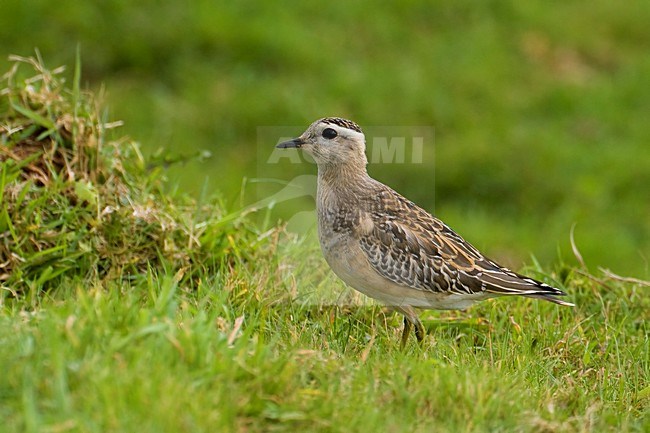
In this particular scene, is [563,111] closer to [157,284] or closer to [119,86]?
[119,86]

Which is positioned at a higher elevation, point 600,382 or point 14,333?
point 14,333

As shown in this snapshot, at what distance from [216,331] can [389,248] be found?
2002 millimetres

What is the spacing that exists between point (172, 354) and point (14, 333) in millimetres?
926

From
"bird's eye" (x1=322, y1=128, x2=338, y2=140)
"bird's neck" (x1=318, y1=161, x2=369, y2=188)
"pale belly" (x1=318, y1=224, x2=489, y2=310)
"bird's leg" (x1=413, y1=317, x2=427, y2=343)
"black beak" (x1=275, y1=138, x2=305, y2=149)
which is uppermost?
"bird's eye" (x1=322, y1=128, x2=338, y2=140)

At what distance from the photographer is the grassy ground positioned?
16.7ft

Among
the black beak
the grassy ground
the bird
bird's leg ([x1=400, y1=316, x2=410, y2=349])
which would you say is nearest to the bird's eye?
the bird

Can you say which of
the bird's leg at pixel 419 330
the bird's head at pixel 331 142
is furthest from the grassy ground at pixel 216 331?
the bird's head at pixel 331 142

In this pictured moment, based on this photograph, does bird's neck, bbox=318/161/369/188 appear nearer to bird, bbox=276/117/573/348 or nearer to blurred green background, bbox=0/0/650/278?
bird, bbox=276/117/573/348

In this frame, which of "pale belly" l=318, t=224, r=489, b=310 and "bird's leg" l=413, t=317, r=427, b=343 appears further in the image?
"bird's leg" l=413, t=317, r=427, b=343

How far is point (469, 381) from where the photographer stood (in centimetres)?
573

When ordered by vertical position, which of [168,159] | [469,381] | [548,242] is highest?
[168,159]

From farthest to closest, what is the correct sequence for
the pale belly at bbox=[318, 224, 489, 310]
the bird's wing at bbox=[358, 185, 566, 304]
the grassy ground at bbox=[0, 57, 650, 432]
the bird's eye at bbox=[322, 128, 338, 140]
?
the bird's eye at bbox=[322, 128, 338, 140] → the bird's wing at bbox=[358, 185, 566, 304] → the pale belly at bbox=[318, 224, 489, 310] → the grassy ground at bbox=[0, 57, 650, 432]

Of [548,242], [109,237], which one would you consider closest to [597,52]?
[548,242]

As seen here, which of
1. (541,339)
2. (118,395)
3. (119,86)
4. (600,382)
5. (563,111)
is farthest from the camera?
(563,111)
